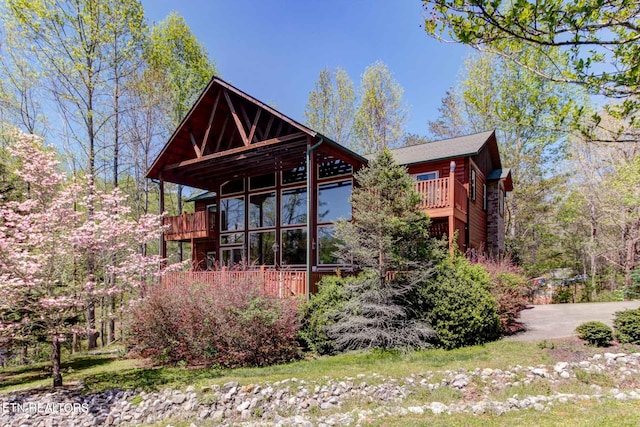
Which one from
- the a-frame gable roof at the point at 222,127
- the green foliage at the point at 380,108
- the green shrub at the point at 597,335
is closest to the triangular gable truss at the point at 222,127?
the a-frame gable roof at the point at 222,127

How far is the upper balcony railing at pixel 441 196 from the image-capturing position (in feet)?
35.5

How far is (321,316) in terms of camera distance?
329 inches

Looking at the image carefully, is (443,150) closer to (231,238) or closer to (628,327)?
(628,327)

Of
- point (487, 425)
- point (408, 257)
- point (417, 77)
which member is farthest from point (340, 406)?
point (417, 77)

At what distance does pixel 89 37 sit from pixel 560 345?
17352 millimetres

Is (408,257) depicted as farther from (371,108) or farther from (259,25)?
(371,108)

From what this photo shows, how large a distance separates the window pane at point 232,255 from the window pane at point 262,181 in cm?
292

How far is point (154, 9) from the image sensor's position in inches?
624

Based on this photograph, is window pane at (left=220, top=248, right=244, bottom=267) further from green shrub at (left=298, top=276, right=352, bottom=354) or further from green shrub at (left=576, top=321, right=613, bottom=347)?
green shrub at (left=576, top=321, right=613, bottom=347)

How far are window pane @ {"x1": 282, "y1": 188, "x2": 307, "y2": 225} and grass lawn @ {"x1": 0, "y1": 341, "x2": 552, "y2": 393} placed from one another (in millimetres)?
6628

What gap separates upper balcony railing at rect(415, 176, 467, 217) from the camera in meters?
10.8

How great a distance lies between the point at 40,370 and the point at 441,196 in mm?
13018

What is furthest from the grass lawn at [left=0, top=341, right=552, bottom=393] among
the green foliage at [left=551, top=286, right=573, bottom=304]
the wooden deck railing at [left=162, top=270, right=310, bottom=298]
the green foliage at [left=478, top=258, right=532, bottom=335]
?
the green foliage at [left=551, top=286, right=573, bottom=304]

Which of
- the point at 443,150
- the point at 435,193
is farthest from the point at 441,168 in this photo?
the point at 435,193
